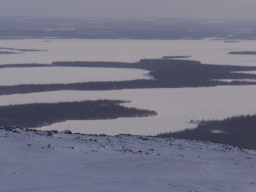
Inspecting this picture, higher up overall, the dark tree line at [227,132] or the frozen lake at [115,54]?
the dark tree line at [227,132]

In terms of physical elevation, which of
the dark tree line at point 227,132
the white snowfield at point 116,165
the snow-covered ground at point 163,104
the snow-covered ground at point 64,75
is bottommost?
the snow-covered ground at point 64,75

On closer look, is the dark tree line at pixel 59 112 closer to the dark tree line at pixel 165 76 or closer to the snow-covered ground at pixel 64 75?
the dark tree line at pixel 165 76

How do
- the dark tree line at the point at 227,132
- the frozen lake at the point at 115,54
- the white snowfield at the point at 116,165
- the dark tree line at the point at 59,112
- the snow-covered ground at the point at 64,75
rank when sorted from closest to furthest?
1. the white snowfield at the point at 116,165
2. the dark tree line at the point at 227,132
3. the dark tree line at the point at 59,112
4. the snow-covered ground at the point at 64,75
5. the frozen lake at the point at 115,54

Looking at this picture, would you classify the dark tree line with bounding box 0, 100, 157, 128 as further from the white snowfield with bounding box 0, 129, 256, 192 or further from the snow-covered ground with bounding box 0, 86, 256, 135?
the white snowfield with bounding box 0, 129, 256, 192

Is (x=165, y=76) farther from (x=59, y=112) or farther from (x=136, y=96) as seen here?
(x=59, y=112)

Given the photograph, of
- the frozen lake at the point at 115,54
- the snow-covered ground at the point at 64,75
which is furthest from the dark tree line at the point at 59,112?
the frozen lake at the point at 115,54

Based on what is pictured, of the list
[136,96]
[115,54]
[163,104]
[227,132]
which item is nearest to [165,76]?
[136,96]
